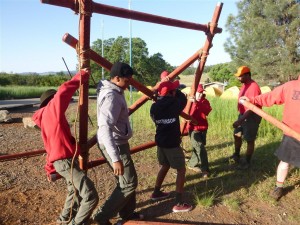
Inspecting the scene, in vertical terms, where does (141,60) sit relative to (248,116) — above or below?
above

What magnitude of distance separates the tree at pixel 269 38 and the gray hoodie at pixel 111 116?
1207 inches

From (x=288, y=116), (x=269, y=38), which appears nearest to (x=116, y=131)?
(x=288, y=116)

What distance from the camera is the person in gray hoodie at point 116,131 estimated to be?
2822mm

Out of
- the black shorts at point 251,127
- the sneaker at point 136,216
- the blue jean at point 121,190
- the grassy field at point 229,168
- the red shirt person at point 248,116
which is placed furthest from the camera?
the black shorts at point 251,127

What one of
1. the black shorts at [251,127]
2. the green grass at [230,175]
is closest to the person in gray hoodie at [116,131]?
the green grass at [230,175]

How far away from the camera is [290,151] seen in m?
3.75

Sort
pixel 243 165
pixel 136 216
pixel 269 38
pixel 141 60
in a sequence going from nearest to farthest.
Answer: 1. pixel 136 216
2. pixel 243 165
3. pixel 269 38
4. pixel 141 60

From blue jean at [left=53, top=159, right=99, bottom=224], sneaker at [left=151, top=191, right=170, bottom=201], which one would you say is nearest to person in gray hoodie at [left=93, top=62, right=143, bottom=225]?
blue jean at [left=53, top=159, right=99, bottom=224]

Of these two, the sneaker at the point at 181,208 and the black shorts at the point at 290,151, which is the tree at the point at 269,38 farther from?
the sneaker at the point at 181,208

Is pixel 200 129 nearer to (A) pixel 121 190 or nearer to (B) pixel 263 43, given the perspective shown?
(A) pixel 121 190

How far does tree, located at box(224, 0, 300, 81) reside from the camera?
30.6 metres

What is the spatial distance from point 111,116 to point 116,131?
0.78ft

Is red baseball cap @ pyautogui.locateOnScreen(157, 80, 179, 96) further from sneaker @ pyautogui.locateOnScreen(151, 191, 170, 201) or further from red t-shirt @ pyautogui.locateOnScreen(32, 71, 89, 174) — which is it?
sneaker @ pyautogui.locateOnScreen(151, 191, 170, 201)

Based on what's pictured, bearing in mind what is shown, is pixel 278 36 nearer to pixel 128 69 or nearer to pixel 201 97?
pixel 201 97
